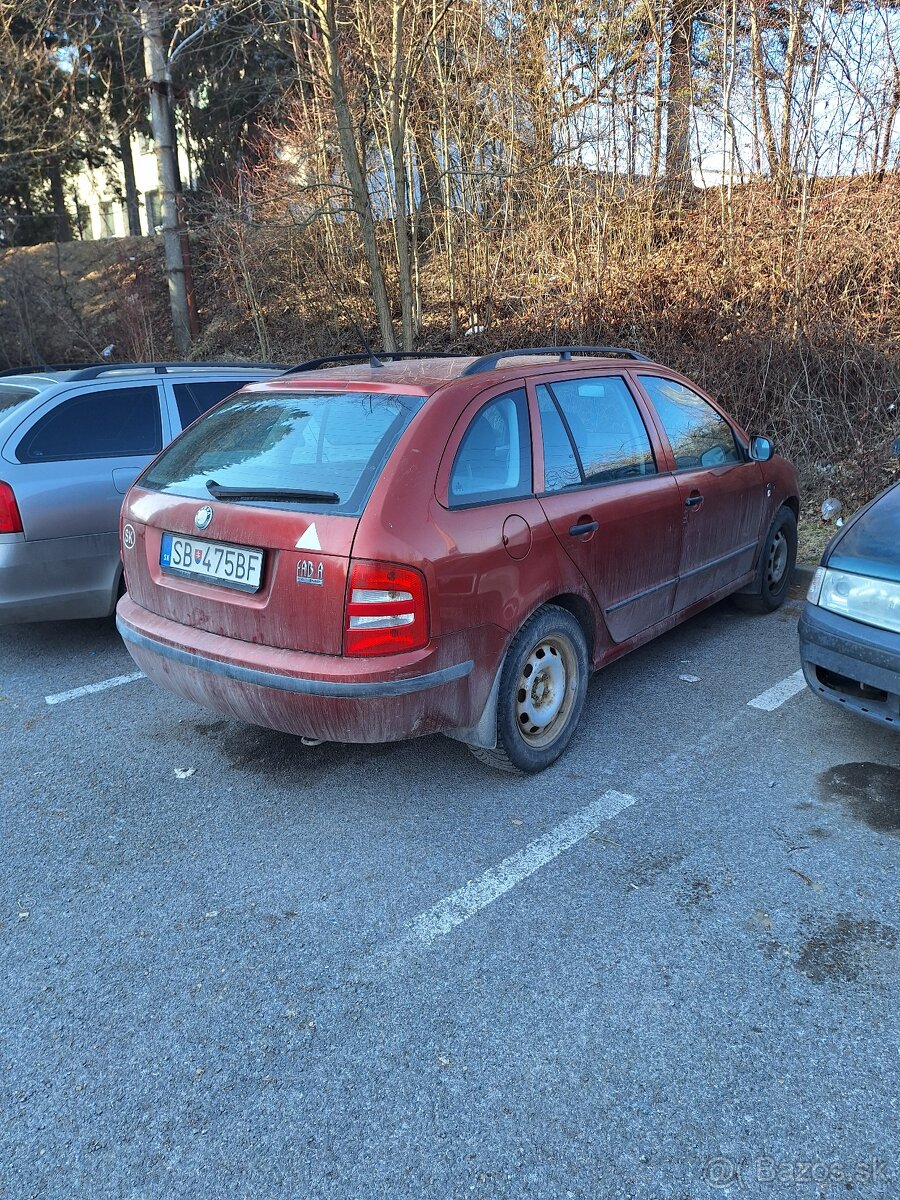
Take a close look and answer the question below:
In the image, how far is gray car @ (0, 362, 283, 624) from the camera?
15.2 feet

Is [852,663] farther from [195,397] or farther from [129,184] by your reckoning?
[129,184]

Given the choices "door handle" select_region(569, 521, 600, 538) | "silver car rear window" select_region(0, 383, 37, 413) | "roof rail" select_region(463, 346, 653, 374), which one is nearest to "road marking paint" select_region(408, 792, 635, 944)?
"door handle" select_region(569, 521, 600, 538)

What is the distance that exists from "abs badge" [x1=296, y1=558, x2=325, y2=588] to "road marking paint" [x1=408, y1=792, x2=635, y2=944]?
1.16 meters

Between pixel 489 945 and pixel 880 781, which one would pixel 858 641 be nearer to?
pixel 880 781

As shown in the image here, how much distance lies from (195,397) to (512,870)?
3.89m

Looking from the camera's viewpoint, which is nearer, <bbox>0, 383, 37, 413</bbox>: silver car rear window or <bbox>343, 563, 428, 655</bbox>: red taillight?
<bbox>343, 563, 428, 655</bbox>: red taillight

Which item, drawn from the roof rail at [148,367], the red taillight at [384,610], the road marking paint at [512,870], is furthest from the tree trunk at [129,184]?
the road marking paint at [512,870]

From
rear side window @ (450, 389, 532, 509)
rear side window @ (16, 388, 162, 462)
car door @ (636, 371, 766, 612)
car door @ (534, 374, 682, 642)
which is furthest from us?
rear side window @ (16, 388, 162, 462)

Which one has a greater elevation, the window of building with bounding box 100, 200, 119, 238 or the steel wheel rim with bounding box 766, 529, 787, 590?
the window of building with bounding box 100, 200, 119, 238

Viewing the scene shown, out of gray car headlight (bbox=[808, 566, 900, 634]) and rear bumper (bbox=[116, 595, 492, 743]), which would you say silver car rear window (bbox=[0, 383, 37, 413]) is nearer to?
rear bumper (bbox=[116, 595, 492, 743])

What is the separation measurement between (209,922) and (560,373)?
2668mm

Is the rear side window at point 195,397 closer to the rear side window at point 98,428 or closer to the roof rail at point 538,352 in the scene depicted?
the rear side window at point 98,428

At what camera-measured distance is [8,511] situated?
15.0 feet

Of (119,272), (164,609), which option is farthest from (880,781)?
(119,272)
